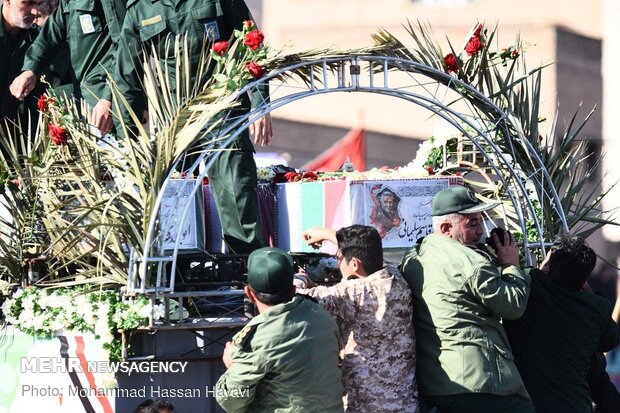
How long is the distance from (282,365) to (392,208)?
2.46 m

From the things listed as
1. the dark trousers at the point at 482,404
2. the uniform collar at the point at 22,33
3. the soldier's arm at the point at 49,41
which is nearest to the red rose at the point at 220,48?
the dark trousers at the point at 482,404

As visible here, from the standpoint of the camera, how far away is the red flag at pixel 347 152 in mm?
12773

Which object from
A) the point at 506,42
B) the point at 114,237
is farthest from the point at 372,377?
the point at 506,42

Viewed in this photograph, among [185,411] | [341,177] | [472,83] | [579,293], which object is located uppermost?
[472,83]

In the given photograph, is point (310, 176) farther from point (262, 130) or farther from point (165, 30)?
point (165, 30)

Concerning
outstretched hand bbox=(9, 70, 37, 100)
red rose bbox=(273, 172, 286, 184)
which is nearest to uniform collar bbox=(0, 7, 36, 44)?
outstretched hand bbox=(9, 70, 37, 100)

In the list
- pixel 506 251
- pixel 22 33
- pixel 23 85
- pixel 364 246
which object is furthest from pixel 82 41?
pixel 506 251

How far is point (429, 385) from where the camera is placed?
19.0 ft

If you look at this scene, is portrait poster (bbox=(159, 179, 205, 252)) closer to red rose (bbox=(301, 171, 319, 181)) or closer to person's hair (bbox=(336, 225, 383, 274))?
red rose (bbox=(301, 171, 319, 181))

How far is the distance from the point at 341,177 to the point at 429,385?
2302 mm

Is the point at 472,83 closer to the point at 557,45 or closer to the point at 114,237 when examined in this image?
the point at 114,237

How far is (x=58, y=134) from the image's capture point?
6.92 meters

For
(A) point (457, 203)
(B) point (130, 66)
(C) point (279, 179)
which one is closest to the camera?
(A) point (457, 203)

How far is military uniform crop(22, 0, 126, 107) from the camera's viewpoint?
8694 millimetres
